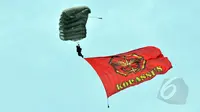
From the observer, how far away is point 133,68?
5450 cm

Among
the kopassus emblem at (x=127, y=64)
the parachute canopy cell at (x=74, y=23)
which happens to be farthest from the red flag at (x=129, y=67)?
the parachute canopy cell at (x=74, y=23)

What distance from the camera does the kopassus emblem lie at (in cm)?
5397

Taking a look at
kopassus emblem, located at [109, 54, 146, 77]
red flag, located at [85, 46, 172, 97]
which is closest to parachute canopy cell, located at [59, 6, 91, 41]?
red flag, located at [85, 46, 172, 97]

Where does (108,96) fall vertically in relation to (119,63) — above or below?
below

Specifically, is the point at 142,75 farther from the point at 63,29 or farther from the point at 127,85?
the point at 63,29

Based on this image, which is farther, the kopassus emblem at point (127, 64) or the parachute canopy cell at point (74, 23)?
the kopassus emblem at point (127, 64)

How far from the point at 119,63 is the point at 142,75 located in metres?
2.01

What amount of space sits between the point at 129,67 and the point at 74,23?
485 centimetres

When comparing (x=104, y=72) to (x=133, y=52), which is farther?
(x=133, y=52)

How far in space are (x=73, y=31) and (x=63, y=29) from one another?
1.04 meters

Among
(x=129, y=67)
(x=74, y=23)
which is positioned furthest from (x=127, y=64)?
(x=74, y=23)

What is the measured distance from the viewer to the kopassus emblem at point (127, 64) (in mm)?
53969

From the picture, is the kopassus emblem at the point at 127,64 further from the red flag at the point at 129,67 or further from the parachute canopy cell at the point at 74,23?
the parachute canopy cell at the point at 74,23

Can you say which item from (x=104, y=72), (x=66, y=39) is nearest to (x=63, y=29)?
(x=66, y=39)
